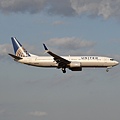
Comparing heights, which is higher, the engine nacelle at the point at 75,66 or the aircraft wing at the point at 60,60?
the aircraft wing at the point at 60,60

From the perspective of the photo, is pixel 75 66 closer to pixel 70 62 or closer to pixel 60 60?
pixel 70 62

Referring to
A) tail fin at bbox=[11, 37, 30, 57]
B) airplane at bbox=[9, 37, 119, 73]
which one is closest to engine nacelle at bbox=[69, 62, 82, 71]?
airplane at bbox=[9, 37, 119, 73]

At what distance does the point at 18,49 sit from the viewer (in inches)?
5925

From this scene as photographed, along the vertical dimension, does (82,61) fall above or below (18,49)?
below

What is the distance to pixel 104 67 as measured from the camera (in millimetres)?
135750

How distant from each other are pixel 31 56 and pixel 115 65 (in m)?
24.1

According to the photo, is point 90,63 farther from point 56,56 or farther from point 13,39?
point 13,39

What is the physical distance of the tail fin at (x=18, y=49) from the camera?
14638 cm

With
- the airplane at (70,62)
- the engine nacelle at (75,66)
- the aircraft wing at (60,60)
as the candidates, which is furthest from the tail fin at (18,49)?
the engine nacelle at (75,66)

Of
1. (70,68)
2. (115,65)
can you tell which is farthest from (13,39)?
(115,65)

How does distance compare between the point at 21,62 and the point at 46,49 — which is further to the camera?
the point at 21,62

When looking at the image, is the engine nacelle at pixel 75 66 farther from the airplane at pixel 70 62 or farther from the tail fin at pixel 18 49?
the tail fin at pixel 18 49

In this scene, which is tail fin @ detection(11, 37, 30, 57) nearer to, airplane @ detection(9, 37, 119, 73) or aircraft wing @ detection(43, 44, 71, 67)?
airplane @ detection(9, 37, 119, 73)

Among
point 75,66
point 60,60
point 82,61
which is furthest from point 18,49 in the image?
point 82,61
